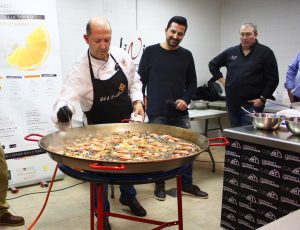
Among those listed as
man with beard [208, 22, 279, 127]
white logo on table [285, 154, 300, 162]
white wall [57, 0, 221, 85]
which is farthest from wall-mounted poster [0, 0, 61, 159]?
→ white logo on table [285, 154, 300, 162]

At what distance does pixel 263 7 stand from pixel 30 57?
3.29m

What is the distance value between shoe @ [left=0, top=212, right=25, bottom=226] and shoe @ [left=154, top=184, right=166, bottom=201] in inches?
45.4

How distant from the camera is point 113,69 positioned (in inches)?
88.5

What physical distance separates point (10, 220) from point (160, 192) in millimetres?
1266

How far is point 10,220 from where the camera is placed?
242 cm

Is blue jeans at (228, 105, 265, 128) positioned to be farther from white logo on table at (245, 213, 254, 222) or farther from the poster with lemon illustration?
the poster with lemon illustration

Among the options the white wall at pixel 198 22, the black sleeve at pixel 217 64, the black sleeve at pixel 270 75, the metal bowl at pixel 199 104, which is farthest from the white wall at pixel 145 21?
the black sleeve at pixel 270 75

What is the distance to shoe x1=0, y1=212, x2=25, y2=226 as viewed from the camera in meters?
2.42

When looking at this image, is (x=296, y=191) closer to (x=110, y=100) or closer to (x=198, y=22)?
(x=110, y=100)

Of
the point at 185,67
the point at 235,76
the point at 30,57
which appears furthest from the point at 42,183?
the point at 235,76

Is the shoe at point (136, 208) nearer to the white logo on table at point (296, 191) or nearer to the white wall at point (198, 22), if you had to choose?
the white logo on table at point (296, 191)

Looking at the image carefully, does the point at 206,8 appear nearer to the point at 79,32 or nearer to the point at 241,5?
the point at 241,5

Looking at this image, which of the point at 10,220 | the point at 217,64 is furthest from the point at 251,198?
the point at 217,64

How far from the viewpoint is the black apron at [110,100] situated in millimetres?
2180
